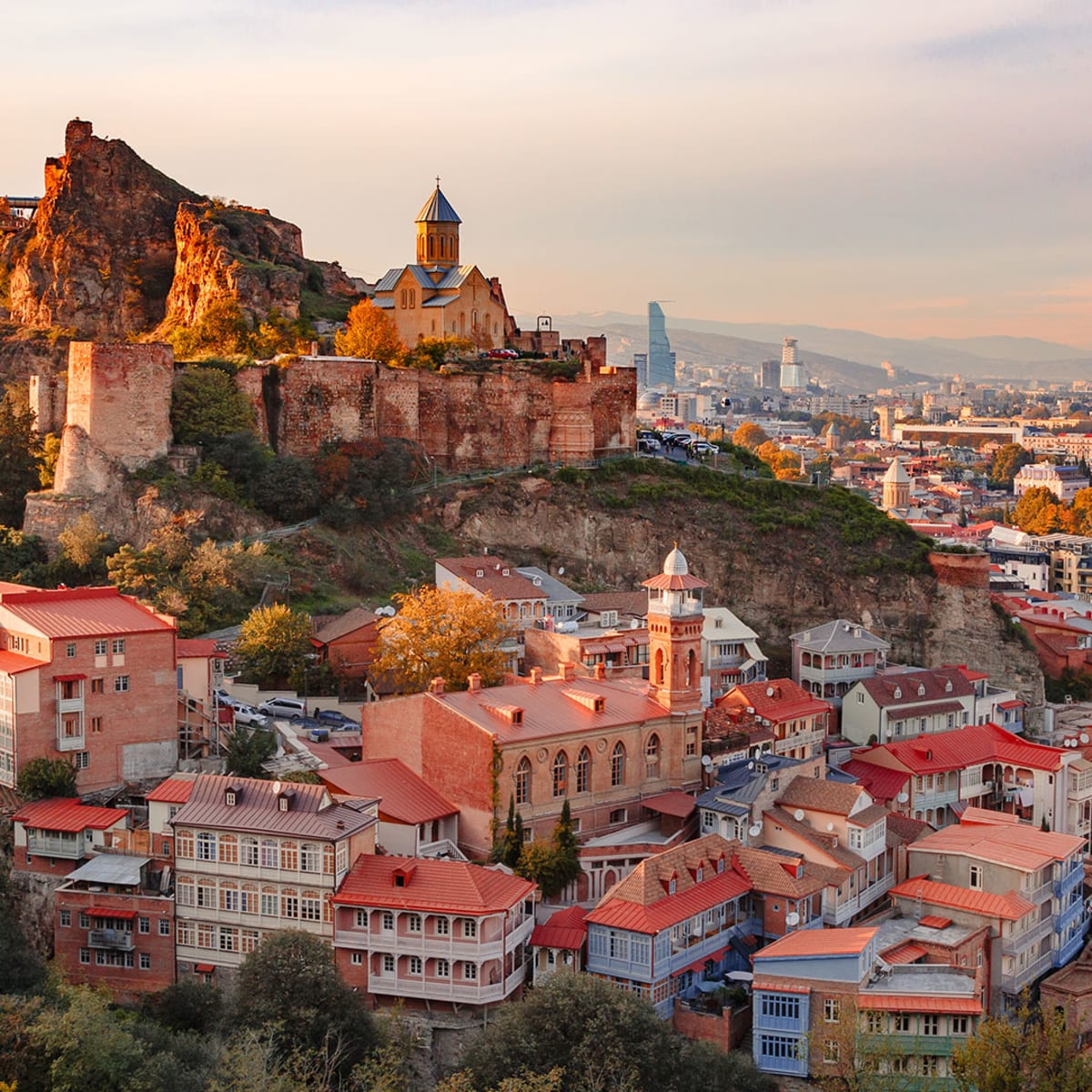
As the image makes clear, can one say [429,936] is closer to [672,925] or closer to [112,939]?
[672,925]

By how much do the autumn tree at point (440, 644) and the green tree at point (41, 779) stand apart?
8.71 m

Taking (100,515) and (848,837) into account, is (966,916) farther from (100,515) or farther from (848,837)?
(100,515)

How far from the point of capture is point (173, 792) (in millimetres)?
30000

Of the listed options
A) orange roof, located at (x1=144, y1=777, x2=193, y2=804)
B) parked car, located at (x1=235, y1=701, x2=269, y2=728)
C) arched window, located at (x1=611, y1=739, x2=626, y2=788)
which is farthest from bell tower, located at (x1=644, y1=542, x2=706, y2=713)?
orange roof, located at (x1=144, y1=777, x2=193, y2=804)

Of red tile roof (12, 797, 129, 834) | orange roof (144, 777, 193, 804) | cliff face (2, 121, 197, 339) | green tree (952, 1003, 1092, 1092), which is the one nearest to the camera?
green tree (952, 1003, 1092, 1092)

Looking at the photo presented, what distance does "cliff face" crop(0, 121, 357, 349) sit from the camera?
53.7 meters

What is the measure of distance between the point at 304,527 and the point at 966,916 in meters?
22.5

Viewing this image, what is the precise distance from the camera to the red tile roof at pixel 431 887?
2752 cm

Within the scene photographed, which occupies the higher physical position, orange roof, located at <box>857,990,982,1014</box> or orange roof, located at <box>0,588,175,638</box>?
orange roof, located at <box>0,588,175,638</box>

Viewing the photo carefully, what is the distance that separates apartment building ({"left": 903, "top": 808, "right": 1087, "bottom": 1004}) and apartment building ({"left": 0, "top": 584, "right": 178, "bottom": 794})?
1504cm

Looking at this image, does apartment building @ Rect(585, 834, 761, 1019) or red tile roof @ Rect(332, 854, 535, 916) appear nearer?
red tile roof @ Rect(332, 854, 535, 916)

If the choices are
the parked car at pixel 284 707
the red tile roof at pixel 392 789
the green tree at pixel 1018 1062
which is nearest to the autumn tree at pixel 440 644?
the parked car at pixel 284 707

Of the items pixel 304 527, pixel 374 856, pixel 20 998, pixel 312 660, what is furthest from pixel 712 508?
pixel 20 998

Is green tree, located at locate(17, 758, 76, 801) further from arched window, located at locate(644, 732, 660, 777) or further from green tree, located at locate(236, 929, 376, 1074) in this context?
arched window, located at locate(644, 732, 660, 777)
